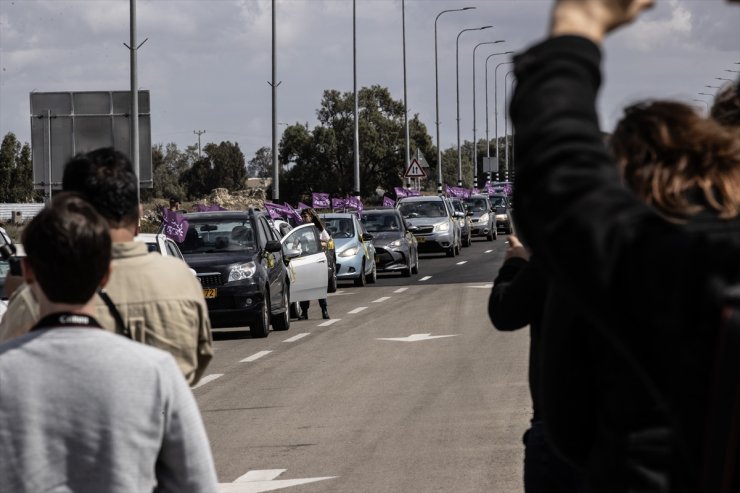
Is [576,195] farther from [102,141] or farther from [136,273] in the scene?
[102,141]

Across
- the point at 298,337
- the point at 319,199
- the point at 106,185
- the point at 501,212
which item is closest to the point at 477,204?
the point at 501,212

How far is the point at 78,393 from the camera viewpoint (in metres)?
3.00

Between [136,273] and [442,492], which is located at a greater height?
[136,273]

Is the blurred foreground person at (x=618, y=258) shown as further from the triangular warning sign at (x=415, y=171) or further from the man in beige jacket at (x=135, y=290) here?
the triangular warning sign at (x=415, y=171)

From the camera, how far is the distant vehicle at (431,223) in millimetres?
43938

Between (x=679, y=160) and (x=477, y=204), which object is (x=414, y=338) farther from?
(x=477, y=204)

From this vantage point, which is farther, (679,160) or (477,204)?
(477,204)

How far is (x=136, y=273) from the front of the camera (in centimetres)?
387

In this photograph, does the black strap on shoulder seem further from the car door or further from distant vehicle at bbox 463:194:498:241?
distant vehicle at bbox 463:194:498:241

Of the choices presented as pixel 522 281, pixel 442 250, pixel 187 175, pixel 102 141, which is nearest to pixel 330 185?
pixel 187 175

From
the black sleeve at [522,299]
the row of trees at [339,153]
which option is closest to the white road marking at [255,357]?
the black sleeve at [522,299]

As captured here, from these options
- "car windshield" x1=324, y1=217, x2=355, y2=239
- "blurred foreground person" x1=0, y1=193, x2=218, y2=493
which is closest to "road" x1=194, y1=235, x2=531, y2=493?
"blurred foreground person" x1=0, y1=193, x2=218, y2=493

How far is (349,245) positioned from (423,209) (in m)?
14.6

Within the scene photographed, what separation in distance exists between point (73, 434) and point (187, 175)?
413ft
